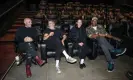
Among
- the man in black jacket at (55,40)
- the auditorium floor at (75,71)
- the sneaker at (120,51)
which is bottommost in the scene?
the auditorium floor at (75,71)

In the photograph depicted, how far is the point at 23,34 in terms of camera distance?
4430mm

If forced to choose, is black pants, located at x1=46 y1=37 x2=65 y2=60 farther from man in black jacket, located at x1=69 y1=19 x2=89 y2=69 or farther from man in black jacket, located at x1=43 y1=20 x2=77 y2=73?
man in black jacket, located at x1=69 y1=19 x2=89 y2=69

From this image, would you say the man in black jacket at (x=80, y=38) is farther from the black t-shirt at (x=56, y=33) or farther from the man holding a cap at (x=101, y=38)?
the black t-shirt at (x=56, y=33)

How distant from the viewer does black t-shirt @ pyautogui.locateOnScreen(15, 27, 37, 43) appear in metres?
4.41

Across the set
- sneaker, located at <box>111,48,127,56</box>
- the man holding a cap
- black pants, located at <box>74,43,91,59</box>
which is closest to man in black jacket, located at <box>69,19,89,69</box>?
black pants, located at <box>74,43,91,59</box>

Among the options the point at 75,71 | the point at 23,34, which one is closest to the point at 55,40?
the point at 23,34

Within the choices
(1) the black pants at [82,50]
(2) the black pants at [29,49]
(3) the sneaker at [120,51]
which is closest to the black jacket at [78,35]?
(1) the black pants at [82,50]

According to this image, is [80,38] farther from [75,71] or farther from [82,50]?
[75,71]

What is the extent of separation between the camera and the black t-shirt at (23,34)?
4.41m

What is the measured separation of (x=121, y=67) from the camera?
4.59 meters

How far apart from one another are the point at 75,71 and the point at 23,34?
5.12 ft

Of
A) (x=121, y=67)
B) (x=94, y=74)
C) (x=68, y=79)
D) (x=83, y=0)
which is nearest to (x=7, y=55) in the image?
(x=68, y=79)

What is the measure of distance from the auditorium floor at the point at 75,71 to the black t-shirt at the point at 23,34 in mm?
695

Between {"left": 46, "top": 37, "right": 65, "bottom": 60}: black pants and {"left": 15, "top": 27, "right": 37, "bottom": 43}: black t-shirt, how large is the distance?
0.39m
